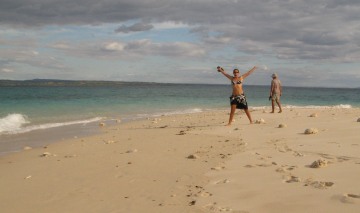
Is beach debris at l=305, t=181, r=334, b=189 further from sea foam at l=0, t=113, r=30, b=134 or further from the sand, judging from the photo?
sea foam at l=0, t=113, r=30, b=134

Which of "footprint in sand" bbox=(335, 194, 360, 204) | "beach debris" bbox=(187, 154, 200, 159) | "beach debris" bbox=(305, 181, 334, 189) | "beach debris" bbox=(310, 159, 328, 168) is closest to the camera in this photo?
"footprint in sand" bbox=(335, 194, 360, 204)

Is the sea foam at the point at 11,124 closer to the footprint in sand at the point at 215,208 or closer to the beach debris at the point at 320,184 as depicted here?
the footprint in sand at the point at 215,208

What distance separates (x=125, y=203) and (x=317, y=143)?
4930mm

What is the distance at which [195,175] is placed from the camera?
20.6 ft

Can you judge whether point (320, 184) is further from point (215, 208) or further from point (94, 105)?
point (94, 105)

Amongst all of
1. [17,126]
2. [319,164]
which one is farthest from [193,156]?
[17,126]

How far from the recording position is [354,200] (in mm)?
4270

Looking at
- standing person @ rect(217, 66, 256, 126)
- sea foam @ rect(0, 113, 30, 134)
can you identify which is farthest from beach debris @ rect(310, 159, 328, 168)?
sea foam @ rect(0, 113, 30, 134)

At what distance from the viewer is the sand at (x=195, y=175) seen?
4.73 m

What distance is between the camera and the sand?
4727 mm

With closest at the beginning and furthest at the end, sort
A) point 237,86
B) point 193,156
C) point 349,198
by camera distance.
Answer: point 349,198
point 193,156
point 237,86

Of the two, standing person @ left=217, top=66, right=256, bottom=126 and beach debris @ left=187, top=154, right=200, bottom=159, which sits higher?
standing person @ left=217, top=66, right=256, bottom=126

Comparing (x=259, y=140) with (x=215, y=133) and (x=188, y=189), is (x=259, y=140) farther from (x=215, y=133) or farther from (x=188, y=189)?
(x=188, y=189)

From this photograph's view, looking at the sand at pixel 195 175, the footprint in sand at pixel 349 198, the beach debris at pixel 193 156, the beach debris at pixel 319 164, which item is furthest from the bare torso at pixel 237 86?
the footprint in sand at pixel 349 198
